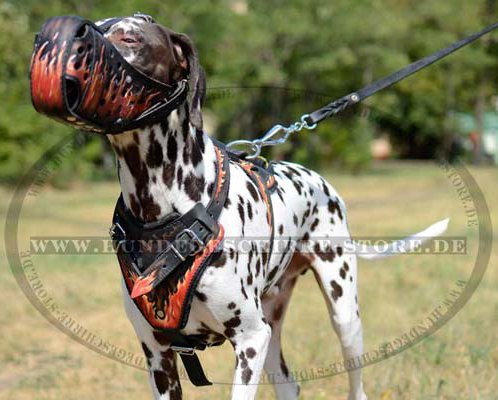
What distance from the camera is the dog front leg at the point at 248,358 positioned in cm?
340

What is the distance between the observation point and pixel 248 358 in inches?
135

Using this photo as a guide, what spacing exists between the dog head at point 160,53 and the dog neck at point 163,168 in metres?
0.11

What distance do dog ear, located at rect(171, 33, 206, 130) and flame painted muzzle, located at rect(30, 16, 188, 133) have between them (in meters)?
0.20

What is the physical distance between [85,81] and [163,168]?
660mm

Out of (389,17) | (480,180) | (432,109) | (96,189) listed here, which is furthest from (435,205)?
(432,109)

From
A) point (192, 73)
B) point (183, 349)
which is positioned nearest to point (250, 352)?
point (183, 349)

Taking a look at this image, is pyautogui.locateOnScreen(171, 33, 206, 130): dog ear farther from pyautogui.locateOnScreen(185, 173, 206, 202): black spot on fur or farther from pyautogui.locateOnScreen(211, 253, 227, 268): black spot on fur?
pyautogui.locateOnScreen(211, 253, 227, 268): black spot on fur

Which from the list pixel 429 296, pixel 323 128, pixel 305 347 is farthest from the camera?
pixel 323 128

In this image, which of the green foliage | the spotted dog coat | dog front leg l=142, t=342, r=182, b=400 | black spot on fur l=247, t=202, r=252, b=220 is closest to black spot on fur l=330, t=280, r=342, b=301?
the spotted dog coat

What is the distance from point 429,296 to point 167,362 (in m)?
5.20

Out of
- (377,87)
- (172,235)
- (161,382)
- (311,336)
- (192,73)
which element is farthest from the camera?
(311,336)

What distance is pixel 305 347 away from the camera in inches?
249

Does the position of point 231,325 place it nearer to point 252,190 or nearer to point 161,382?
point 161,382

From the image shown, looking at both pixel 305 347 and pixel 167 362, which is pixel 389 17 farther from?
pixel 167 362
